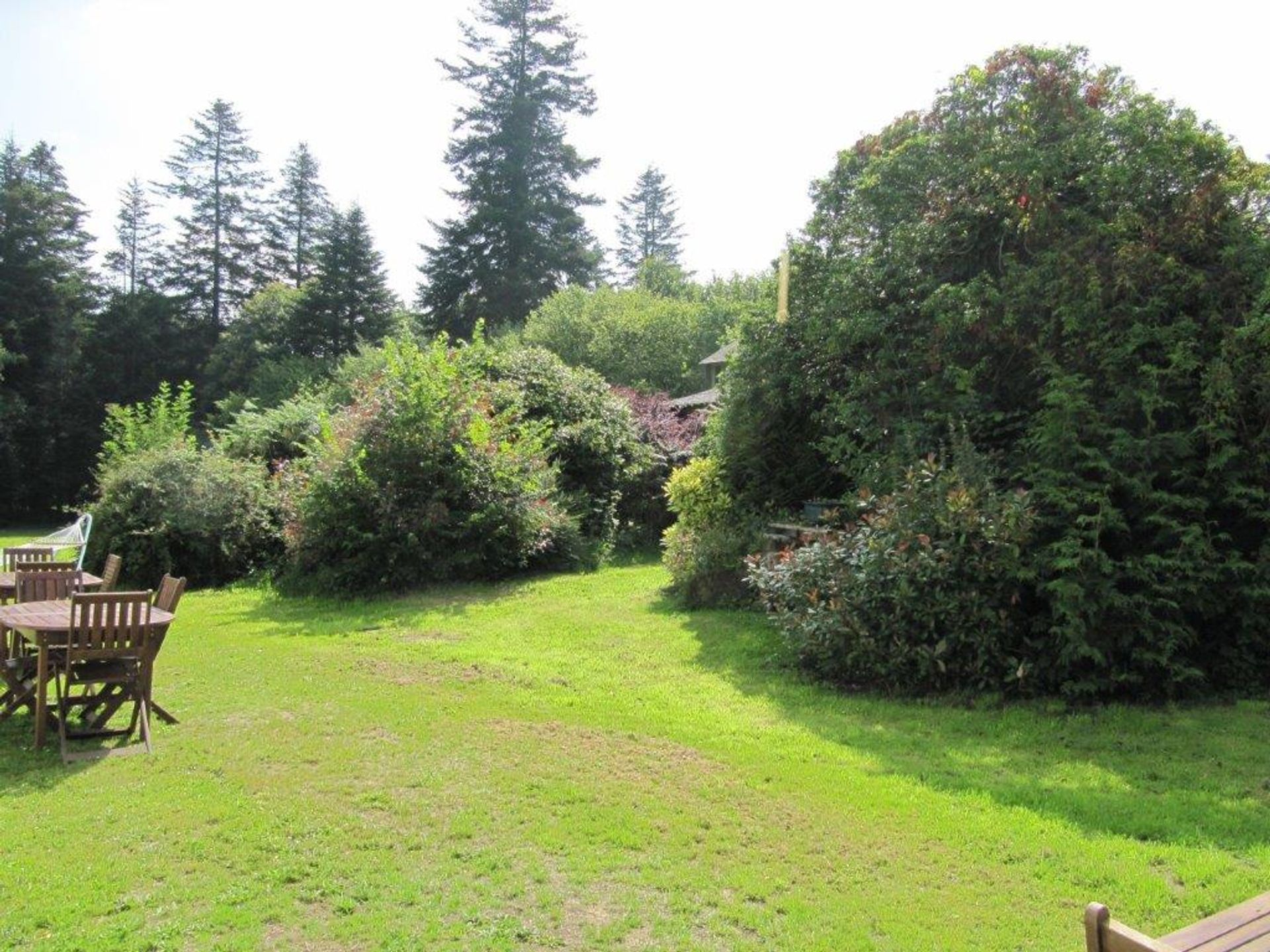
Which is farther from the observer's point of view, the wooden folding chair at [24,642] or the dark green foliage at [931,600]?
the dark green foliage at [931,600]

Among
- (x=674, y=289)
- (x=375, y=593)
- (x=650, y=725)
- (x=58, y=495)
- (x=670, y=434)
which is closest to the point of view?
(x=650, y=725)

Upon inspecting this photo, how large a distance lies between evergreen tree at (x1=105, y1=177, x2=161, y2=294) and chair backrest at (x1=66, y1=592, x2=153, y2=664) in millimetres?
47305

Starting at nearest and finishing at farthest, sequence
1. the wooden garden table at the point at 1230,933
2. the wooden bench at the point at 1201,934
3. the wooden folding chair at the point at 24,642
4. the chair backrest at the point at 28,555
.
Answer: the wooden bench at the point at 1201,934 < the wooden garden table at the point at 1230,933 < the wooden folding chair at the point at 24,642 < the chair backrest at the point at 28,555

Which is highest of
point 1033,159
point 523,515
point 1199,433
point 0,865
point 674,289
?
point 674,289

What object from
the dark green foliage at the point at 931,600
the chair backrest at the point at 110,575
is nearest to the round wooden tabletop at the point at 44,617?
the chair backrest at the point at 110,575

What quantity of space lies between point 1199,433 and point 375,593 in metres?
10.8

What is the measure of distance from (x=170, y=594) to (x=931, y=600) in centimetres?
646

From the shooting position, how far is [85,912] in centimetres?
375

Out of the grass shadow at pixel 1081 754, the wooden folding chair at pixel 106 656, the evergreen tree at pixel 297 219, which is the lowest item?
the grass shadow at pixel 1081 754

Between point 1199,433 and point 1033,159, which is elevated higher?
point 1033,159

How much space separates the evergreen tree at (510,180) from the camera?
1512 inches

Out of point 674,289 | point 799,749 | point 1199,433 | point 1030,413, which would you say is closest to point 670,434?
point 1030,413

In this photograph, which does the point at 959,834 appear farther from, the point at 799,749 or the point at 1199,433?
the point at 1199,433

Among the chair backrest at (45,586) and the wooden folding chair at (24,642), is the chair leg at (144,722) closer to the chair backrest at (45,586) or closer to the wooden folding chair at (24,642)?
the wooden folding chair at (24,642)
